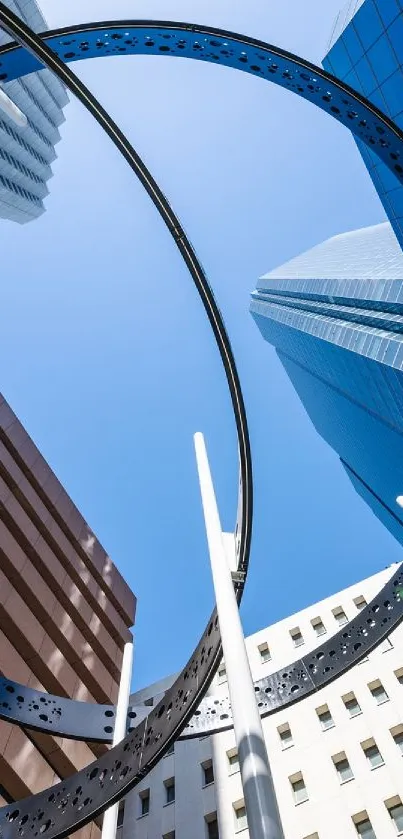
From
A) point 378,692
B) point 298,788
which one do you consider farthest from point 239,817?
point 378,692

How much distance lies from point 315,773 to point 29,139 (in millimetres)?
91413

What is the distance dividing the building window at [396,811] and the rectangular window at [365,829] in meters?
0.90

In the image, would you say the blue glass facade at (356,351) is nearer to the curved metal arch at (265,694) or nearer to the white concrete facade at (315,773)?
the white concrete facade at (315,773)

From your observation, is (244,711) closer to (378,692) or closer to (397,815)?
(397,815)

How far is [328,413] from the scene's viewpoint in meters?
93.8

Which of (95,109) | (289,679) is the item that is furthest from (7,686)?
(95,109)

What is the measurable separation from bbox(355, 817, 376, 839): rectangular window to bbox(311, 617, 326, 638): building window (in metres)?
11.6

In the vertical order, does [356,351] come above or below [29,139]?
below

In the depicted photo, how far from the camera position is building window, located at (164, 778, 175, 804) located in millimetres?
28531

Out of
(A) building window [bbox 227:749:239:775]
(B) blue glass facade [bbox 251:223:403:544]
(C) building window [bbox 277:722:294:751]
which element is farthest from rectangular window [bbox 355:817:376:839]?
(B) blue glass facade [bbox 251:223:403:544]

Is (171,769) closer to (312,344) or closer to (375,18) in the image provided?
(375,18)

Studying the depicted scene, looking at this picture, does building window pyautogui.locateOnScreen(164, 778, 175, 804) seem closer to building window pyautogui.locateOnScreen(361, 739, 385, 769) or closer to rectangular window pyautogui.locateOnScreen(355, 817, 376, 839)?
rectangular window pyautogui.locateOnScreen(355, 817, 376, 839)

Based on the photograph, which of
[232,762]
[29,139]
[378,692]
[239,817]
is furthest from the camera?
[29,139]

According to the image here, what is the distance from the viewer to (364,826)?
23.1 metres
